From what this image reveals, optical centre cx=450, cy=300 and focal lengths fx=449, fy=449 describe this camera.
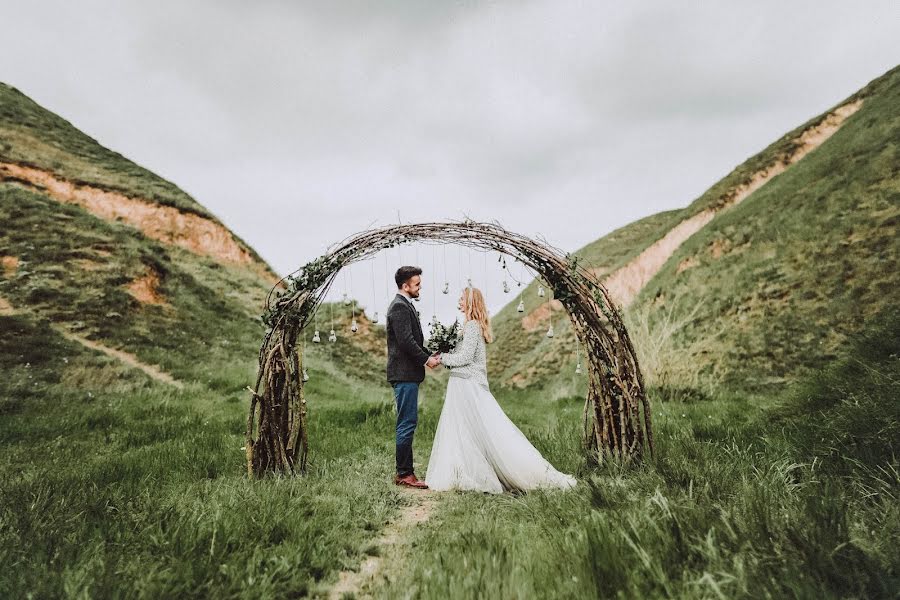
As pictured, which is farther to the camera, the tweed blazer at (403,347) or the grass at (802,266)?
the grass at (802,266)

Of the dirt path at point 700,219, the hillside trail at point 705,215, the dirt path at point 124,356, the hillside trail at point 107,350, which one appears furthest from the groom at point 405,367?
the dirt path at point 700,219

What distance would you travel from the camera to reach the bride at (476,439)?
479 cm

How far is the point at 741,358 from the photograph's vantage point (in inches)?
491

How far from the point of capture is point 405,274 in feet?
18.5

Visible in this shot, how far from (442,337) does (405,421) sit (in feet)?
3.76

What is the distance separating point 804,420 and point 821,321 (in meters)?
9.03

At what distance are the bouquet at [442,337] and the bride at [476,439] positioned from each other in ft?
0.86

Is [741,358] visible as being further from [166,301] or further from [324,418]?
[166,301]

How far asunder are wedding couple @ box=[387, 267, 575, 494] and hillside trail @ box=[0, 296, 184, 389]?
1051 cm

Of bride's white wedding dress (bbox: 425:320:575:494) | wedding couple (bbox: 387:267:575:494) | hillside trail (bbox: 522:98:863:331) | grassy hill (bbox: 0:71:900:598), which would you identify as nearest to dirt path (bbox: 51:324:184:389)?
grassy hill (bbox: 0:71:900:598)

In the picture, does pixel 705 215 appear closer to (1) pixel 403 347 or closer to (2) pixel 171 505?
(1) pixel 403 347

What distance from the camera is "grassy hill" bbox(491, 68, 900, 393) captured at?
11078mm

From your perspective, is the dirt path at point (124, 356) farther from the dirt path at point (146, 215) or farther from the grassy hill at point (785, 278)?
the dirt path at point (146, 215)

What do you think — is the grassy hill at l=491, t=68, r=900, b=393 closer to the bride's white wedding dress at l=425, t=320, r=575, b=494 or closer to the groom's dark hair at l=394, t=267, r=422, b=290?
the bride's white wedding dress at l=425, t=320, r=575, b=494
